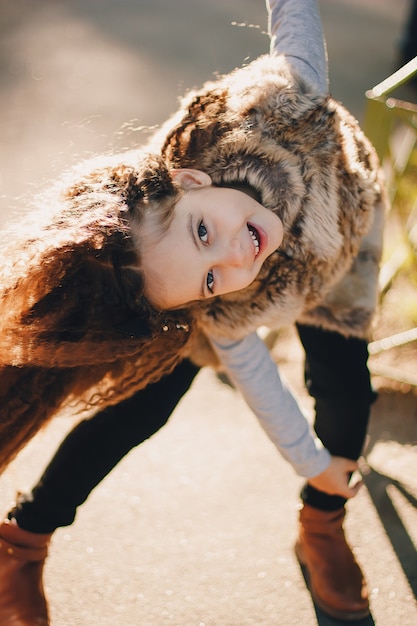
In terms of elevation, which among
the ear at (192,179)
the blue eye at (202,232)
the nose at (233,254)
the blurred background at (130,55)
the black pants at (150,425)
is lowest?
the blurred background at (130,55)

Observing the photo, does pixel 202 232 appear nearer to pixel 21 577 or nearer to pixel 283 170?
pixel 283 170

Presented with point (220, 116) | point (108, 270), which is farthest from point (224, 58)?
point (108, 270)

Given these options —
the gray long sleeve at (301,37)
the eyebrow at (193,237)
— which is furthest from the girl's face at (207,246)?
the gray long sleeve at (301,37)

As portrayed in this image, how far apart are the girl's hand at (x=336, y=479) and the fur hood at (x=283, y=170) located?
392 millimetres

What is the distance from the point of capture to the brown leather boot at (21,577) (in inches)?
60.3

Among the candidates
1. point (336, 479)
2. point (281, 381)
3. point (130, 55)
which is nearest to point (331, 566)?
point (336, 479)

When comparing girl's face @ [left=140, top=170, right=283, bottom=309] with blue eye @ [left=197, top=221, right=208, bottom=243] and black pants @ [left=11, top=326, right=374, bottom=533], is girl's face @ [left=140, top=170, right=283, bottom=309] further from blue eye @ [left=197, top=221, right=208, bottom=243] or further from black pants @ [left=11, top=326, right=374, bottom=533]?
black pants @ [left=11, top=326, right=374, bottom=533]

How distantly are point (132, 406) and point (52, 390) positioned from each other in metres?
0.19

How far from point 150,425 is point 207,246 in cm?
49

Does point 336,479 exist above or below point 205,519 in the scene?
above

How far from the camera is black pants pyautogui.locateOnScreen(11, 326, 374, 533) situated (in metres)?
1.54

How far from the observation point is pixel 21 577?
1.55 m

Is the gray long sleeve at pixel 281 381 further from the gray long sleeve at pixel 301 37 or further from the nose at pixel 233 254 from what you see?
the nose at pixel 233 254

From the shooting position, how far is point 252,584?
5.54ft
